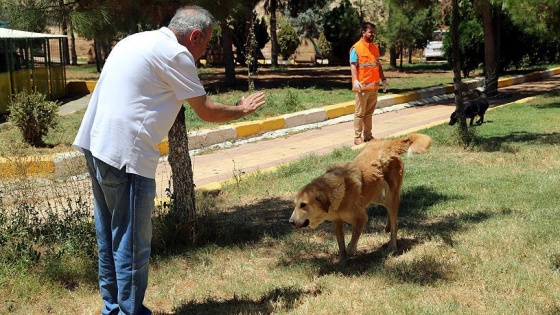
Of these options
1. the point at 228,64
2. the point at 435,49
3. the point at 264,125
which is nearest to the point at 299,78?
the point at 228,64

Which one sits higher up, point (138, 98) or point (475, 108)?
point (138, 98)

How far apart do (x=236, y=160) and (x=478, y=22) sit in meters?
18.9

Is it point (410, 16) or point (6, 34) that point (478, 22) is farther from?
point (6, 34)

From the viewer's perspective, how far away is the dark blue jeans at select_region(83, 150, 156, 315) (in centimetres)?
389

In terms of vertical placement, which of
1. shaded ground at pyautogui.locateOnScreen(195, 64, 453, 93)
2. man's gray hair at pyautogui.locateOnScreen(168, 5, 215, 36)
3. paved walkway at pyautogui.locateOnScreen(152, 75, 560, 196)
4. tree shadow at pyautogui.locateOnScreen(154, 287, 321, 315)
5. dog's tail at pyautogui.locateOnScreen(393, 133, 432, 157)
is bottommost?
tree shadow at pyautogui.locateOnScreen(154, 287, 321, 315)

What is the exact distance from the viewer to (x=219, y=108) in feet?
13.5

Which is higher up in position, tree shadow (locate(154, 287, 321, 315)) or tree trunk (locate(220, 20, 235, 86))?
tree trunk (locate(220, 20, 235, 86))

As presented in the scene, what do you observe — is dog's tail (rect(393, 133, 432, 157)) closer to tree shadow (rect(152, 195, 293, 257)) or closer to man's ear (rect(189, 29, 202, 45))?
tree shadow (rect(152, 195, 293, 257))

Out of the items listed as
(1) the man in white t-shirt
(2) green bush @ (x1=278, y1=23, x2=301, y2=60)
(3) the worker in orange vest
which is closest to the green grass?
(1) the man in white t-shirt

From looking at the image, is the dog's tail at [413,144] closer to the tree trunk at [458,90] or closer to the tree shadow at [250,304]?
the tree shadow at [250,304]

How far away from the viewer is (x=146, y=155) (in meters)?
3.87

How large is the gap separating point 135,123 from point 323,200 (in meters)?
1.68

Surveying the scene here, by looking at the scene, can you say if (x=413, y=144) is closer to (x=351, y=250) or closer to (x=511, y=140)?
(x=351, y=250)

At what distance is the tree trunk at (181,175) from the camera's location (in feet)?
19.6
